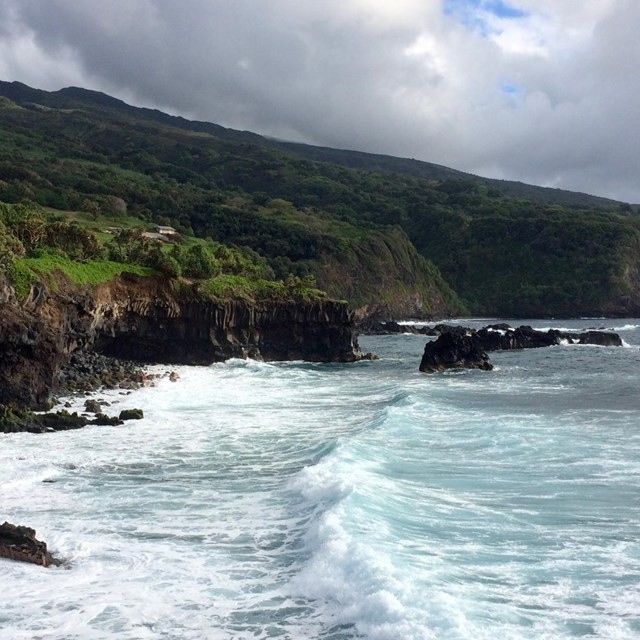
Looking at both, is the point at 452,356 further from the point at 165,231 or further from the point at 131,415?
the point at 165,231

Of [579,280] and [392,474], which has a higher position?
[579,280]

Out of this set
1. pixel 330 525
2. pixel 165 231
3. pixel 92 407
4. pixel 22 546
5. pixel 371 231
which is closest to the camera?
pixel 22 546

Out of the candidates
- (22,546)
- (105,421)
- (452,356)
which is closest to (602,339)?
(452,356)

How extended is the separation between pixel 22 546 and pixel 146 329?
34.2m

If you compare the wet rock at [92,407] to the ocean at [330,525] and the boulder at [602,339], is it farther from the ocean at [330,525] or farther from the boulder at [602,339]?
the boulder at [602,339]

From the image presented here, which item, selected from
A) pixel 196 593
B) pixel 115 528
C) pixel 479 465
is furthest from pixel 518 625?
pixel 479 465

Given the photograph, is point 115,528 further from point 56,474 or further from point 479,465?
point 479,465

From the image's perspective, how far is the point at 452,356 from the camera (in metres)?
49.8

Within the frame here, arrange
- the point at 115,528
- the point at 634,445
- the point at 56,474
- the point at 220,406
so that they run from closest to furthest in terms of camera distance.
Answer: the point at 115,528 < the point at 56,474 < the point at 634,445 < the point at 220,406

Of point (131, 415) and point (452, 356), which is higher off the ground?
point (452, 356)

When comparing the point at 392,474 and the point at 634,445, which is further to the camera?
A: the point at 634,445

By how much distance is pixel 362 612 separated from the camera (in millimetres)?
11516

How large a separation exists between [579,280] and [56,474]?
123 metres

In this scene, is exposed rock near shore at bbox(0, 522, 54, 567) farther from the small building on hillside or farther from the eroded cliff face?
the small building on hillside
